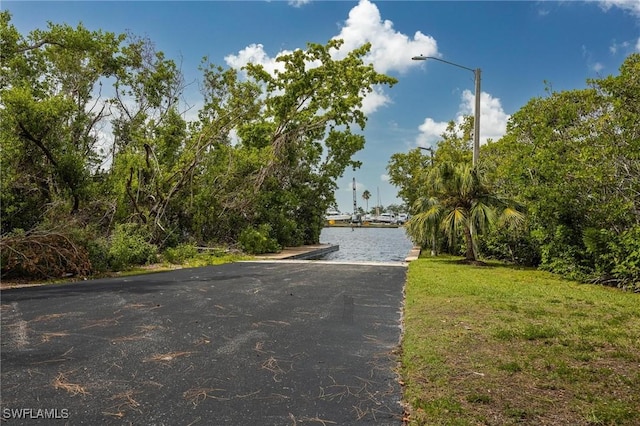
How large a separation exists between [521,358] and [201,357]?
9.82 ft

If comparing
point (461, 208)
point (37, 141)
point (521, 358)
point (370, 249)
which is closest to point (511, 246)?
point (461, 208)

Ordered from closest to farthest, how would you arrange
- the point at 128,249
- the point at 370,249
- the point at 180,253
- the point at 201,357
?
the point at 201,357
the point at 128,249
the point at 180,253
the point at 370,249

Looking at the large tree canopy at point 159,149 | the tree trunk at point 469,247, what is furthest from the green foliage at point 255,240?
the tree trunk at point 469,247

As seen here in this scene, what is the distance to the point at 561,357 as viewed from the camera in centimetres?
383

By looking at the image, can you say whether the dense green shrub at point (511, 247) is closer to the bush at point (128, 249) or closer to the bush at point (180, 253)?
the bush at point (180, 253)

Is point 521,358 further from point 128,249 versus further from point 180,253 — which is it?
point 180,253

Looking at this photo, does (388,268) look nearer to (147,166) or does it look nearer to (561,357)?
(561,357)

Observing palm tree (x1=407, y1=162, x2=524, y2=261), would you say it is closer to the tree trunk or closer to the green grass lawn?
the tree trunk

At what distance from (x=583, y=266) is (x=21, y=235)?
12420 millimetres

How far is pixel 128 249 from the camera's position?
38.8ft

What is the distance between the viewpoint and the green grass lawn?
2.77 m

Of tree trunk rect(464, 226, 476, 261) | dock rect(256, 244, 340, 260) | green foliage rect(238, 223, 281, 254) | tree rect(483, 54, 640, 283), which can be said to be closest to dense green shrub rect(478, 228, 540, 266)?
tree trunk rect(464, 226, 476, 261)

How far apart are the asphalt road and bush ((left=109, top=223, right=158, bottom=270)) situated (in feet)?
11.2

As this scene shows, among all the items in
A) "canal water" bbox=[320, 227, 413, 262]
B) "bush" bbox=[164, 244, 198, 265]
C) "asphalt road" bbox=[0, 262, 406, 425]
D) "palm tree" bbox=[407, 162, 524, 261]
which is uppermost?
"palm tree" bbox=[407, 162, 524, 261]
